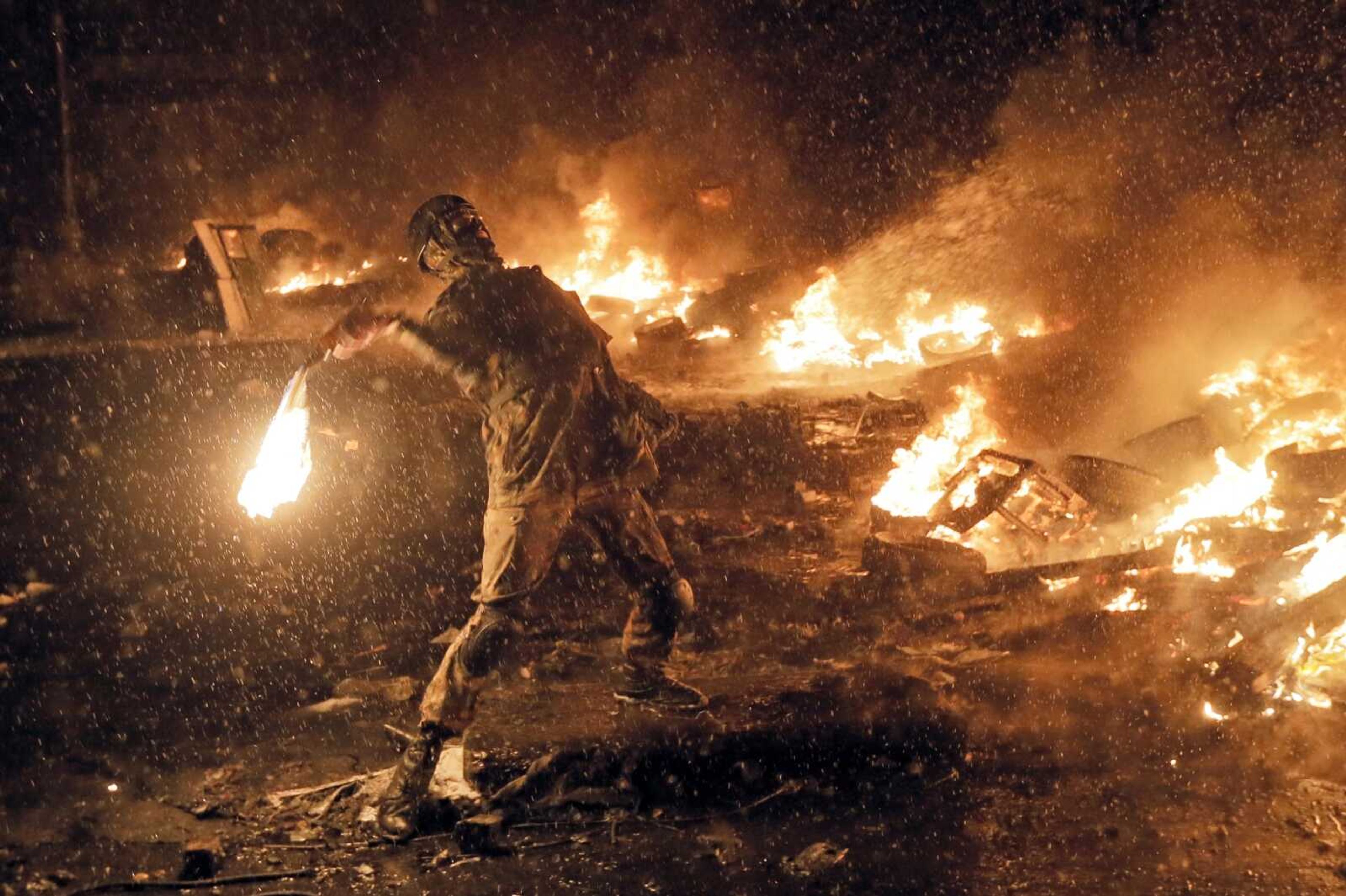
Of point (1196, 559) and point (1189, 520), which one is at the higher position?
point (1189, 520)

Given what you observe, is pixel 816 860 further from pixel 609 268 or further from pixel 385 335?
pixel 609 268

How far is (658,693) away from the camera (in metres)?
4.75

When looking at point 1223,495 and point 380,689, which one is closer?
point 380,689

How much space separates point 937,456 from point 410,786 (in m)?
5.38

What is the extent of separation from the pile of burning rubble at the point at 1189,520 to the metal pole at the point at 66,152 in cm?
946

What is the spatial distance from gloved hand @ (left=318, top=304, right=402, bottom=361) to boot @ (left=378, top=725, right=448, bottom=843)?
1674mm

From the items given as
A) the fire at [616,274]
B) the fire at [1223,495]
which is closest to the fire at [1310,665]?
the fire at [1223,495]

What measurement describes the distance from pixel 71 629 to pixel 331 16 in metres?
8.21

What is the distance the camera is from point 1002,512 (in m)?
7.03

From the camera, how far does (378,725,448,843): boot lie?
148 inches

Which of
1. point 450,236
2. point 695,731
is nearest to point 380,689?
point 695,731

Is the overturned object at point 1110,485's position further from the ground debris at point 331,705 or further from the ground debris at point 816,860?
the ground debris at point 331,705

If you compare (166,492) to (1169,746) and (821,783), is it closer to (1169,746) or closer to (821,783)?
(821,783)

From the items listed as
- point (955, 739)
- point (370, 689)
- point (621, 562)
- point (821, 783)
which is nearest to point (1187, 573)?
point (955, 739)
